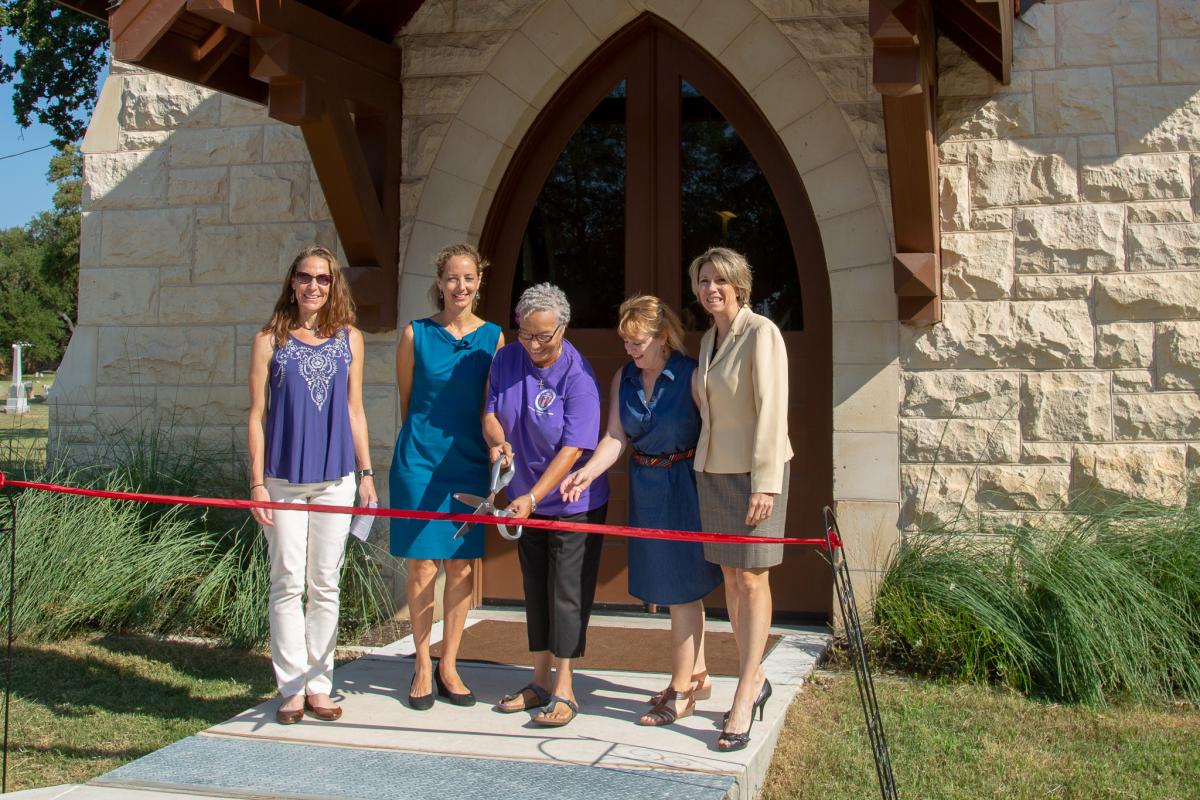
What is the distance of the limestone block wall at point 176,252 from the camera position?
696cm

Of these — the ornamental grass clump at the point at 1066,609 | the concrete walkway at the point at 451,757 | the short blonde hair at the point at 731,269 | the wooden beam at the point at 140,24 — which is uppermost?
the wooden beam at the point at 140,24

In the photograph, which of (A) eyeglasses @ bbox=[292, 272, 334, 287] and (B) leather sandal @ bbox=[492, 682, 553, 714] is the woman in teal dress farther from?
(A) eyeglasses @ bbox=[292, 272, 334, 287]

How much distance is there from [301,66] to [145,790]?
136 inches

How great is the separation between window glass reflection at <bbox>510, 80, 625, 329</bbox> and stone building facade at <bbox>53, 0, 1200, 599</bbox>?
1.22 ft

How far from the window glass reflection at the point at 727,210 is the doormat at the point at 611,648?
181cm

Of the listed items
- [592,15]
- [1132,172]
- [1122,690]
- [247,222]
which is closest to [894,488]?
[1122,690]

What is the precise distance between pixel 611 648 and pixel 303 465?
210 centimetres

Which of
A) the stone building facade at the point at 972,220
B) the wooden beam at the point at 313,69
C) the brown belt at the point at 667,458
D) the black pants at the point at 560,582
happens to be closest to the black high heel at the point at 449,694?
the black pants at the point at 560,582

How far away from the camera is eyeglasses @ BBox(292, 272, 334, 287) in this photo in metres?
4.35

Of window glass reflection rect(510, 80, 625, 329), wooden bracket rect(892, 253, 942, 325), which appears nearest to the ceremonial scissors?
wooden bracket rect(892, 253, 942, 325)

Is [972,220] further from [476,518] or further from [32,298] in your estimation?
[32,298]

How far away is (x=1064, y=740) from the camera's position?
14.5 feet

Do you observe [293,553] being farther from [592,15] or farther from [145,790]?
[592,15]

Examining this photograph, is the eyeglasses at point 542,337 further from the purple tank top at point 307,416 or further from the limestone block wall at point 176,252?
the limestone block wall at point 176,252
